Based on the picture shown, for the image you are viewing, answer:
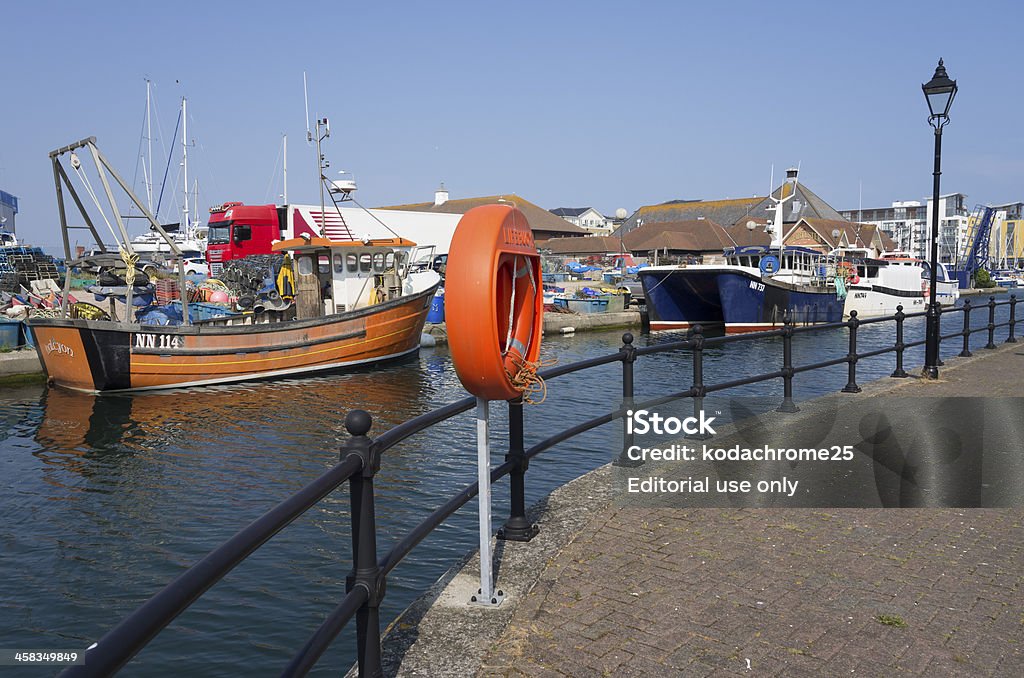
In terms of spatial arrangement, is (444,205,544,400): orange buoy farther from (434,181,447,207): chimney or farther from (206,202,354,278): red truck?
(434,181,447,207): chimney

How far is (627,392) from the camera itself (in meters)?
5.67

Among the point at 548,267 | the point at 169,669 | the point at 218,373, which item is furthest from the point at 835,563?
the point at 548,267

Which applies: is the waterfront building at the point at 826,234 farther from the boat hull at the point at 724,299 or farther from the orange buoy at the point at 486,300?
the orange buoy at the point at 486,300

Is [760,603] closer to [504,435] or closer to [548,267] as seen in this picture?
[504,435]

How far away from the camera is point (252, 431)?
530 inches

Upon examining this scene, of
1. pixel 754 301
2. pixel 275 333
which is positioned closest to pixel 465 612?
pixel 275 333

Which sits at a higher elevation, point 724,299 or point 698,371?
point 698,371

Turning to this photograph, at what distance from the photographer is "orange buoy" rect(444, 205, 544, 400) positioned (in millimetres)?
3252

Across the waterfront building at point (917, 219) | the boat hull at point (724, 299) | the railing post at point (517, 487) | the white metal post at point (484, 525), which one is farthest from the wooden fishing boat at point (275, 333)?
the waterfront building at point (917, 219)

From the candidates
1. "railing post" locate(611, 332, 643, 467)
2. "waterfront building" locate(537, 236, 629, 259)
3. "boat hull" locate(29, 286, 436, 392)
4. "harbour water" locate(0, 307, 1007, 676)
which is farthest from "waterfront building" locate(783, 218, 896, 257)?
"railing post" locate(611, 332, 643, 467)

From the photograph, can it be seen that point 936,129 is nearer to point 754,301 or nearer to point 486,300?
point 486,300

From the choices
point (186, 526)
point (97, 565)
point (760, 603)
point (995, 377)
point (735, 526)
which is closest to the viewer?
point (760, 603)

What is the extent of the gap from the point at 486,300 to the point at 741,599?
1.86 meters

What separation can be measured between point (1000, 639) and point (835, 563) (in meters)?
0.92
